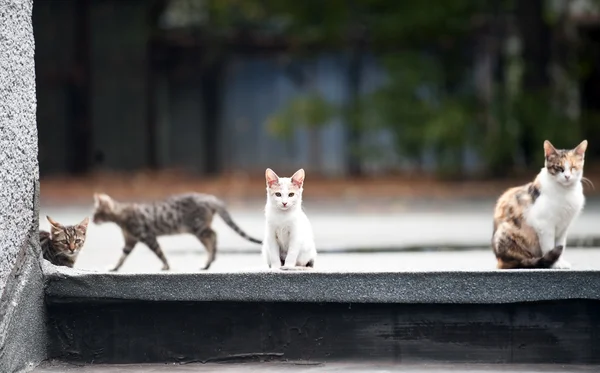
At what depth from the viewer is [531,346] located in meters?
5.88

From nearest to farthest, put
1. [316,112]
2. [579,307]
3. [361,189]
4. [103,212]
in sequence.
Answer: [579,307], [103,212], [361,189], [316,112]

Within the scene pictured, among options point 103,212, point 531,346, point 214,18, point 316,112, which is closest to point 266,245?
point 531,346

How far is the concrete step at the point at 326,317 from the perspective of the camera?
18.9ft

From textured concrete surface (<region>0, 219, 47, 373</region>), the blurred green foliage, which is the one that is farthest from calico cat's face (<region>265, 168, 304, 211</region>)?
the blurred green foliage

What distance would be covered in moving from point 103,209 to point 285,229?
8.23ft

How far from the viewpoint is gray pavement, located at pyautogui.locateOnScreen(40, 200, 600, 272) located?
293 inches

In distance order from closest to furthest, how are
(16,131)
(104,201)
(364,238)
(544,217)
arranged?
(16,131) < (544,217) < (104,201) < (364,238)

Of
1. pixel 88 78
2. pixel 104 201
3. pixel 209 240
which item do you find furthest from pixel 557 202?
pixel 88 78

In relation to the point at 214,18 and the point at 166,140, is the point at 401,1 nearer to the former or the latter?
the point at 214,18

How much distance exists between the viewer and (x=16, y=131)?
559cm

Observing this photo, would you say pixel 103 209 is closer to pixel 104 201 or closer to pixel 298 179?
pixel 104 201

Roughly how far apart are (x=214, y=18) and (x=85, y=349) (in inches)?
707

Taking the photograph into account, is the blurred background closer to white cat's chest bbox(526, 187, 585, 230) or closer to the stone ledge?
white cat's chest bbox(526, 187, 585, 230)

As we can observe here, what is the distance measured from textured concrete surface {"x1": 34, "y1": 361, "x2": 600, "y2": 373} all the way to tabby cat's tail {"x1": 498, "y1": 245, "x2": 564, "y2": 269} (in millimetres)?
667
